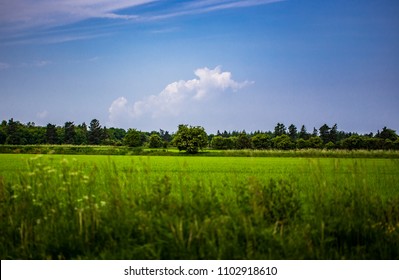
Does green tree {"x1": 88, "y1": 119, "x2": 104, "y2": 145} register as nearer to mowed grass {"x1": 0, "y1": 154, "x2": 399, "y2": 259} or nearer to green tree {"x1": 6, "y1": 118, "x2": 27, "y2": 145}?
green tree {"x1": 6, "y1": 118, "x2": 27, "y2": 145}

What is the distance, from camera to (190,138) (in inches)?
2080

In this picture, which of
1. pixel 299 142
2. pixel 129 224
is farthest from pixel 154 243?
pixel 299 142

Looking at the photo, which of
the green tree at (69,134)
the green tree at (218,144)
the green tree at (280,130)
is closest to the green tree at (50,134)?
the green tree at (69,134)

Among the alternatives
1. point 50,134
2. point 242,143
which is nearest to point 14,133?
point 50,134

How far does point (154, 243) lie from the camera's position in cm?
495

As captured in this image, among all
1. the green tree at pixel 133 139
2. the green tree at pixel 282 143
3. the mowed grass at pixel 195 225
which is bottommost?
the mowed grass at pixel 195 225

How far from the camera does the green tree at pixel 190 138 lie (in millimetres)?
52269

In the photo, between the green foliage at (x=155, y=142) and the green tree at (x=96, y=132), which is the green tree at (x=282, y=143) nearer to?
the green foliage at (x=155, y=142)

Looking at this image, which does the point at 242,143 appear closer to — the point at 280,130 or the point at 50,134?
the point at 280,130

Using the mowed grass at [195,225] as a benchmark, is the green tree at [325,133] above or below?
above

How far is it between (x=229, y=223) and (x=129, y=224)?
134cm
